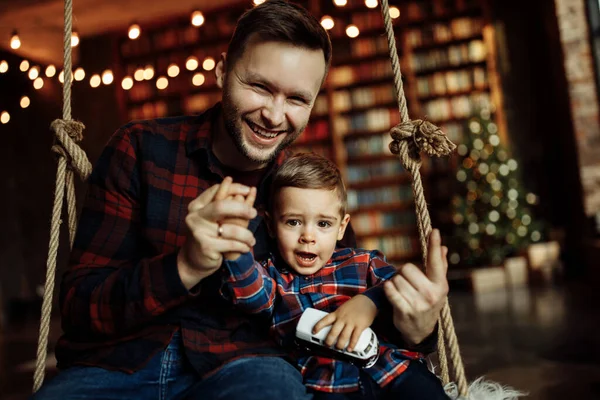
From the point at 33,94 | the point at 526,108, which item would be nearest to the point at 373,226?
the point at 526,108

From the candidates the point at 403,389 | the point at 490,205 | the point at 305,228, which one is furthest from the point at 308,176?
the point at 490,205

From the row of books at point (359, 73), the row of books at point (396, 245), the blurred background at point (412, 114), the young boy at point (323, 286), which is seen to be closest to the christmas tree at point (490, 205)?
the blurred background at point (412, 114)

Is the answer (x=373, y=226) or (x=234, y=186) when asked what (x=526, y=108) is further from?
(x=234, y=186)

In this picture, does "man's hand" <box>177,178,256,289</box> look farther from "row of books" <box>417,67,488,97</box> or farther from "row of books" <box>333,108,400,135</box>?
"row of books" <box>417,67,488,97</box>

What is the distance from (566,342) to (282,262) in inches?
95.8

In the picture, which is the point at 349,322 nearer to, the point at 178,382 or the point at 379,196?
the point at 178,382

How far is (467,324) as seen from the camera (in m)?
3.82

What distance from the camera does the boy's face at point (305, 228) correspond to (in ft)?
4.31

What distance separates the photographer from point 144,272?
3.39 ft

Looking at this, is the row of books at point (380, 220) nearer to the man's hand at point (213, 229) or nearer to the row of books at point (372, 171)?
the row of books at point (372, 171)

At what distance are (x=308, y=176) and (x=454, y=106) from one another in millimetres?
5430

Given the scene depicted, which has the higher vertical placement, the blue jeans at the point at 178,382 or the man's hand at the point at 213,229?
the man's hand at the point at 213,229

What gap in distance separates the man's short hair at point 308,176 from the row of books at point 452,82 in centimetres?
533

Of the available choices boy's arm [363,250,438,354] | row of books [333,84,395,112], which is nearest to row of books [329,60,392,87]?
row of books [333,84,395,112]
